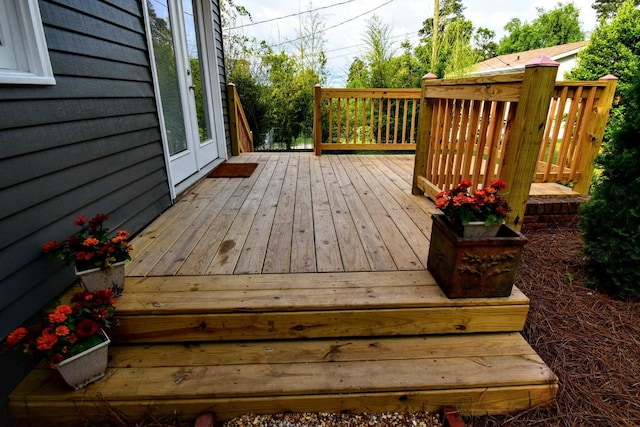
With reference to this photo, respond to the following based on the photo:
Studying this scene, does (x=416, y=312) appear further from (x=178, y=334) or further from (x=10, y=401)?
(x=10, y=401)

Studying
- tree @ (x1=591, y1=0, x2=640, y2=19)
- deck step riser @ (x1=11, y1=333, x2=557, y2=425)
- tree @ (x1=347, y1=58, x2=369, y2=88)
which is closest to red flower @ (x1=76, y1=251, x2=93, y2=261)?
deck step riser @ (x1=11, y1=333, x2=557, y2=425)

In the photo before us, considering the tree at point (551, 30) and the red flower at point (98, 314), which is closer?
the red flower at point (98, 314)

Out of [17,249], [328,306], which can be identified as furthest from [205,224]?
[328,306]

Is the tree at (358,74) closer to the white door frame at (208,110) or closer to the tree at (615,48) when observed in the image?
the white door frame at (208,110)

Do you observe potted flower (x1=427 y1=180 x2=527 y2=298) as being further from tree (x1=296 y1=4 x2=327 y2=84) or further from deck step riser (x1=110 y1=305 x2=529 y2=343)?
tree (x1=296 y1=4 x2=327 y2=84)

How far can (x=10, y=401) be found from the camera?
1.20 meters

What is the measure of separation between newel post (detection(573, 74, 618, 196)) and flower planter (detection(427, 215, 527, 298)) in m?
2.16

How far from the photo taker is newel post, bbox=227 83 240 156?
4.91m

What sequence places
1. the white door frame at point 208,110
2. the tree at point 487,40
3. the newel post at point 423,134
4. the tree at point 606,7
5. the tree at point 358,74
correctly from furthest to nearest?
the tree at point 487,40 < the tree at point 606,7 < the tree at point 358,74 < the newel post at point 423,134 < the white door frame at point 208,110

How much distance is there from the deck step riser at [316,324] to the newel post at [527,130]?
1.82 feet

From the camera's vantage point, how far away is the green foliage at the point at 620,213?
→ 1.82 metres

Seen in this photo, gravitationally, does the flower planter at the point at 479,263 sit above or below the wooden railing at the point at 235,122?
below

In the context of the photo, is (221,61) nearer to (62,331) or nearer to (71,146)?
(71,146)

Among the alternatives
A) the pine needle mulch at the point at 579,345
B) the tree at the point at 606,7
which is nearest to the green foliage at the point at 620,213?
the pine needle mulch at the point at 579,345
